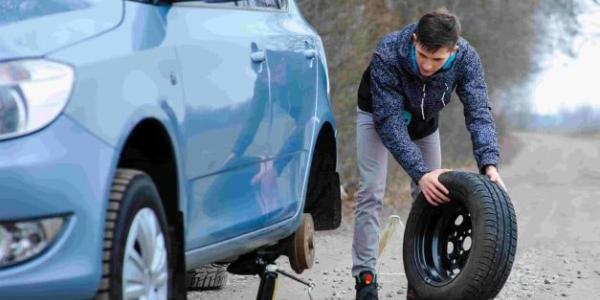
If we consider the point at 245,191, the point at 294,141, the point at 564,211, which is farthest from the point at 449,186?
the point at 564,211

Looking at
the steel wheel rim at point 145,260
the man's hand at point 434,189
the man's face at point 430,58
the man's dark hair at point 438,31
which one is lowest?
the man's hand at point 434,189

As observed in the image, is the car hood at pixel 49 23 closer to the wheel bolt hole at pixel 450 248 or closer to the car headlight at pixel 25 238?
the car headlight at pixel 25 238

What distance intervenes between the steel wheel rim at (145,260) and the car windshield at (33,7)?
2.22ft

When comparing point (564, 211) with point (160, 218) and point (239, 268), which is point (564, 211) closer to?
point (239, 268)

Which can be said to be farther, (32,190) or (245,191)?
(245,191)

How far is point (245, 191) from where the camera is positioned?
5.73 metres

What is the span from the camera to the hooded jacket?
6898 millimetres

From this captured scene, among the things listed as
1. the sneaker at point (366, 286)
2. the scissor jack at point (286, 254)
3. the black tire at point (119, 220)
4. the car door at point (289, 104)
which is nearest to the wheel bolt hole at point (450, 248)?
the sneaker at point (366, 286)

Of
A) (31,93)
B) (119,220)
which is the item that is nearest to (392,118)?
(119,220)

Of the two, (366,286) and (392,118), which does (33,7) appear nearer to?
(392,118)

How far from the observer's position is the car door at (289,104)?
6246 mm

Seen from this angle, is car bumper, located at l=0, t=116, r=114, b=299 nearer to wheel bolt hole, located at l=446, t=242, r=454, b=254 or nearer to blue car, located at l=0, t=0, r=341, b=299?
blue car, located at l=0, t=0, r=341, b=299

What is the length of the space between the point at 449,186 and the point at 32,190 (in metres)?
3.05

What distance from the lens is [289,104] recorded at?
6.45 m
